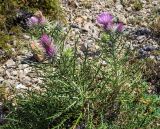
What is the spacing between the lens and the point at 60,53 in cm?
379

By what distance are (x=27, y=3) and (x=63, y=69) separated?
3.17 meters

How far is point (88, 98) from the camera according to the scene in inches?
166

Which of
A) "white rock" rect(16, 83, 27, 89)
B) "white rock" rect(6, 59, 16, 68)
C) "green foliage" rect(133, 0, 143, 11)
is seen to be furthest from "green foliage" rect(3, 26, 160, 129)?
"green foliage" rect(133, 0, 143, 11)

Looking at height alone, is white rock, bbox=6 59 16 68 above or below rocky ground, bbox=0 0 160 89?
below

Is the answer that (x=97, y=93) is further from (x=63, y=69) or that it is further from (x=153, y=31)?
(x=153, y=31)

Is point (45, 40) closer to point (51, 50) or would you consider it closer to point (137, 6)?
point (51, 50)

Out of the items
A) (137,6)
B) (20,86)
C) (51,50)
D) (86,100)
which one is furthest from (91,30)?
(51,50)

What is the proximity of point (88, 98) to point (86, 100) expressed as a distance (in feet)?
0.15

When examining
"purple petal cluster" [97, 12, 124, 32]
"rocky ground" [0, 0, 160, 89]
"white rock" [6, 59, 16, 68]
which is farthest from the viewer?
"white rock" [6, 59, 16, 68]

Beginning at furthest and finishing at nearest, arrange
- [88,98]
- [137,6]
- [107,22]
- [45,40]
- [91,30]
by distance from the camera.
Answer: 1. [137,6]
2. [91,30]
3. [88,98]
4. [107,22]
5. [45,40]

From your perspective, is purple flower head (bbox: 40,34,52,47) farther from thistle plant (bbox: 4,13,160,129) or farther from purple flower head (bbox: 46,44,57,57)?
thistle plant (bbox: 4,13,160,129)

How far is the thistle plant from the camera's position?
4043mm

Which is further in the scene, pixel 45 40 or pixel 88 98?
pixel 88 98

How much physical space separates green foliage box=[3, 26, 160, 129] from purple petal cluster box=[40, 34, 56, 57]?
29 cm
